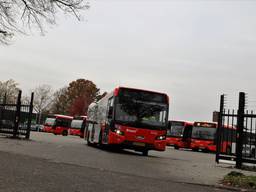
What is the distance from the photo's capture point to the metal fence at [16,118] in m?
23.6

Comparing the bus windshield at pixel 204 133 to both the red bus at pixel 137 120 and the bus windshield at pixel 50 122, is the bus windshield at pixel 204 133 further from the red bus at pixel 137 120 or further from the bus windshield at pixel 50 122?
the bus windshield at pixel 50 122

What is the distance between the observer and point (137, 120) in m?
19.6

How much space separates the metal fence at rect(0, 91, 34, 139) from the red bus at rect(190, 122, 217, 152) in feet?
65.1

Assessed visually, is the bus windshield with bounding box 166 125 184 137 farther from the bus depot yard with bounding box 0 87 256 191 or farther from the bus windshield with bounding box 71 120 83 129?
the bus windshield with bounding box 71 120 83 129

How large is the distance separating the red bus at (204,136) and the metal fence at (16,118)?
19.8 m

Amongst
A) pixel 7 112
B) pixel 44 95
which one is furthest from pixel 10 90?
pixel 7 112

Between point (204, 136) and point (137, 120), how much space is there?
2136cm

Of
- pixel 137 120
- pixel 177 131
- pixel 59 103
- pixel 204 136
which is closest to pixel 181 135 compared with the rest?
pixel 177 131

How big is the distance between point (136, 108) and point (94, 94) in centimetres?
7624

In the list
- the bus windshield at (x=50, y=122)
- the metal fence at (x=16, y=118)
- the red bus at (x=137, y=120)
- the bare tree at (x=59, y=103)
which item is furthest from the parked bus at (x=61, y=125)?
the red bus at (x=137, y=120)

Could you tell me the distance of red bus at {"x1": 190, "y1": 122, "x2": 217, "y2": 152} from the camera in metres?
39.6

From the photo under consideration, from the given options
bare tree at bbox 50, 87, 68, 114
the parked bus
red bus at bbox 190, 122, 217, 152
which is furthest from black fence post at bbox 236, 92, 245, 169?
bare tree at bbox 50, 87, 68, 114

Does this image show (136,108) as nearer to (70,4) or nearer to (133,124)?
(133,124)

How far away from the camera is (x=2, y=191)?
6.07m
